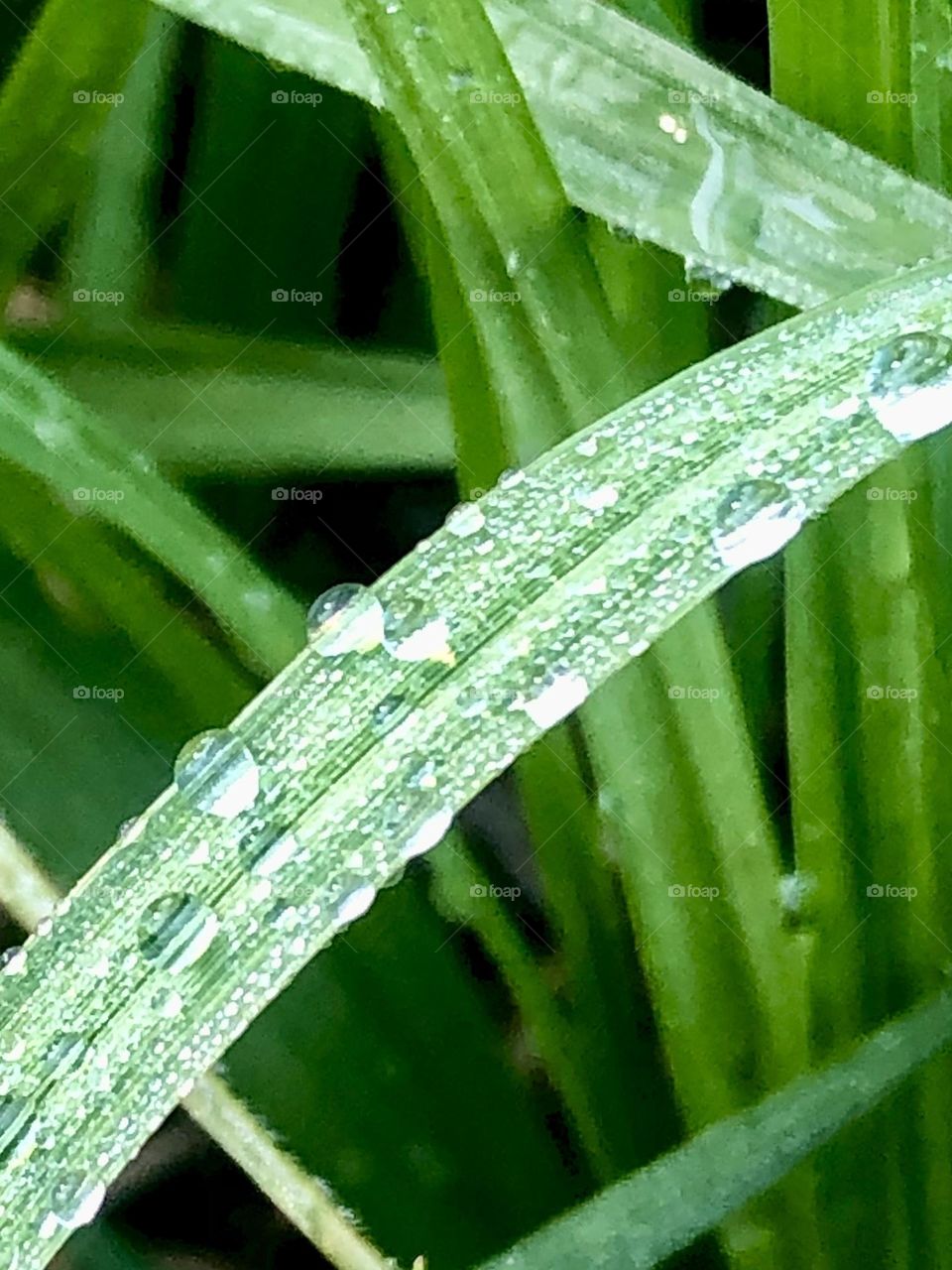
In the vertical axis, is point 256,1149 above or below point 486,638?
below

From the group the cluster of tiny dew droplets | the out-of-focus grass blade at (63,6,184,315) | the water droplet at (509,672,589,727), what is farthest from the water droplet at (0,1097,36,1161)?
the out-of-focus grass blade at (63,6,184,315)

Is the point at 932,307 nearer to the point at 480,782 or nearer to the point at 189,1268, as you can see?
the point at 480,782

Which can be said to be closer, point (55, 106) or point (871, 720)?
point (871, 720)

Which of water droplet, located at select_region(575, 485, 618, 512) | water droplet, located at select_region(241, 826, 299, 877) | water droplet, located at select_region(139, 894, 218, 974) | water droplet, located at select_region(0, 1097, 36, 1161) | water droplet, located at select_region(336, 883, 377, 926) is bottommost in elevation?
water droplet, located at select_region(0, 1097, 36, 1161)

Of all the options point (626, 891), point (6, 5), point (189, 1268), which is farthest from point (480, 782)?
point (6, 5)

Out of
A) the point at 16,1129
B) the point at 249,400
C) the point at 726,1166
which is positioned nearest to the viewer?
the point at 16,1129

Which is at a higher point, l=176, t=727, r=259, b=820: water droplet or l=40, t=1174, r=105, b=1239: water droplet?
l=176, t=727, r=259, b=820: water droplet

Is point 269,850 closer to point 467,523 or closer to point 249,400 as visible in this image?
point 467,523

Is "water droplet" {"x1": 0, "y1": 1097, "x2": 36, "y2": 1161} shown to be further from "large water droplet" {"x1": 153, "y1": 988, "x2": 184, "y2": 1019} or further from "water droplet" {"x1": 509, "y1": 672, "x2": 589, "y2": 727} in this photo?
"water droplet" {"x1": 509, "y1": 672, "x2": 589, "y2": 727}

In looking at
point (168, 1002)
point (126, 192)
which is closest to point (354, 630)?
point (168, 1002)
